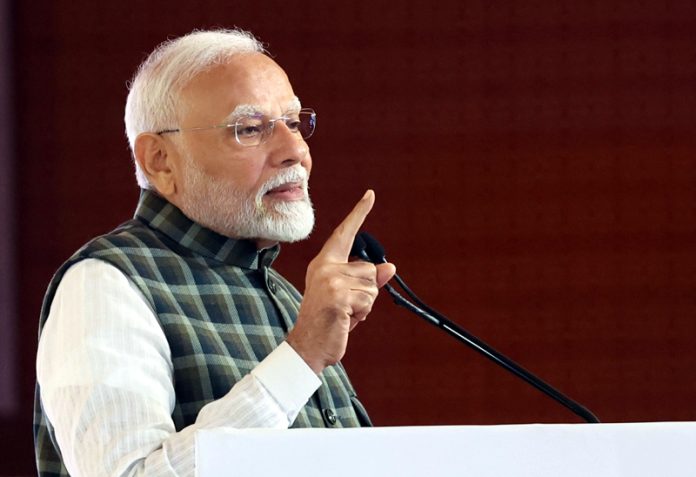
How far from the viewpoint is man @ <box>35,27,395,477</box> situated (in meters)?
1.40

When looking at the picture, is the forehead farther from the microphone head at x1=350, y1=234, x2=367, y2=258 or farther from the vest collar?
the microphone head at x1=350, y1=234, x2=367, y2=258

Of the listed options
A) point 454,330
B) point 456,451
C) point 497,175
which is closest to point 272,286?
point 454,330

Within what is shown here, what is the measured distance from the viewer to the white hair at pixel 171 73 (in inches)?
72.6

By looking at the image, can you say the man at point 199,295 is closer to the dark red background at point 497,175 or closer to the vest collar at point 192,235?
the vest collar at point 192,235

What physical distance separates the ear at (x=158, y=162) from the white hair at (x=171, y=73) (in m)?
0.02

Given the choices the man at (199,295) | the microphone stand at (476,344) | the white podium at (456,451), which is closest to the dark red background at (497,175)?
the man at (199,295)

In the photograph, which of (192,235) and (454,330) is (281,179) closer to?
(192,235)

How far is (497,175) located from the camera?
321 cm

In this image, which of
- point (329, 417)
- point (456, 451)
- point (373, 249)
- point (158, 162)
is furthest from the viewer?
point (158, 162)

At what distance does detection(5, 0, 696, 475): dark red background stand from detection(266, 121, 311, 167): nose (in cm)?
131

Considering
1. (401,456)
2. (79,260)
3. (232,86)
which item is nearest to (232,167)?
(232,86)

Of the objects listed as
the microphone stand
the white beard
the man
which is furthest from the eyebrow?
the microphone stand

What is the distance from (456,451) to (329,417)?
902mm

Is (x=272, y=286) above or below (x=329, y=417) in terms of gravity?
above
